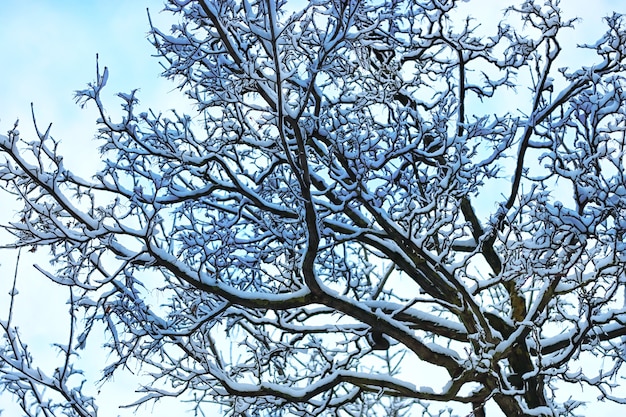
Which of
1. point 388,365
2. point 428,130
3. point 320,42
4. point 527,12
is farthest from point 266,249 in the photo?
point 388,365

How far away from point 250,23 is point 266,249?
262 centimetres

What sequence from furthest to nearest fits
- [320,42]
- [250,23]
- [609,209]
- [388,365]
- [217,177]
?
[388,365] < [217,177] < [609,209] < [320,42] < [250,23]

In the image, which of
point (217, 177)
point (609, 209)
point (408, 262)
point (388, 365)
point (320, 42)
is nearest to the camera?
point (320, 42)

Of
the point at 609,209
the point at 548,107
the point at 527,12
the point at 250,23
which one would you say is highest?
the point at 527,12

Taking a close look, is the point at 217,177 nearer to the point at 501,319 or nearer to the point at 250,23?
the point at 250,23

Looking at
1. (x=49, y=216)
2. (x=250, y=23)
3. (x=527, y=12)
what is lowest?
(x=49, y=216)

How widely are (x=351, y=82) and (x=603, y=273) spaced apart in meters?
3.16

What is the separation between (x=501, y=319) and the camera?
6.14 m

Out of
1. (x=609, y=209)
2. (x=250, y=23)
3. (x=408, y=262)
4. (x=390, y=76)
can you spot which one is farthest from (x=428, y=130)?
(x=250, y=23)

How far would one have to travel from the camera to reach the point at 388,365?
402 inches

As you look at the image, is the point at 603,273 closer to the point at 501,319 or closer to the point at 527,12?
the point at 501,319

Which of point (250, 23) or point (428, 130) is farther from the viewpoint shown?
point (428, 130)

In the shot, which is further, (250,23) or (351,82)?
(351,82)

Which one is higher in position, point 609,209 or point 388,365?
point 388,365
